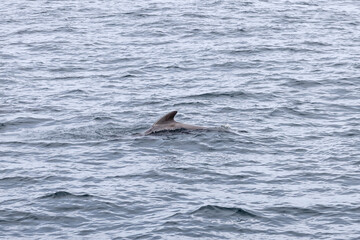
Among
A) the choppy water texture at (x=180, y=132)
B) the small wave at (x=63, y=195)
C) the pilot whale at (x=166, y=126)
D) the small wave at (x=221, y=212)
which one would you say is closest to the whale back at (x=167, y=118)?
the pilot whale at (x=166, y=126)

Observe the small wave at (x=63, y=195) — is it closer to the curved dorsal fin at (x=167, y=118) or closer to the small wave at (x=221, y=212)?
the small wave at (x=221, y=212)

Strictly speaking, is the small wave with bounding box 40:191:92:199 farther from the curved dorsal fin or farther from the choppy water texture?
the curved dorsal fin

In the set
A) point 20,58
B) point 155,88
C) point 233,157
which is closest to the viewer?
point 233,157

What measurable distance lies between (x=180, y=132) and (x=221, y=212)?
6.00 metres

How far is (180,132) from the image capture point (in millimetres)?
24062

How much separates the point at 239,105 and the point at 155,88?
4121 millimetres

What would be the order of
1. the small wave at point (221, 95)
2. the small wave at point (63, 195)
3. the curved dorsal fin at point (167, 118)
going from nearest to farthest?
the small wave at point (63, 195) < the curved dorsal fin at point (167, 118) < the small wave at point (221, 95)

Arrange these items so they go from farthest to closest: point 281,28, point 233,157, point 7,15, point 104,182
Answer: point 7,15
point 281,28
point 233,157
point 104,182

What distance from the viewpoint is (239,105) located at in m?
28.0

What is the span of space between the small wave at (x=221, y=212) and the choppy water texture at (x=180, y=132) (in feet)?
0.12

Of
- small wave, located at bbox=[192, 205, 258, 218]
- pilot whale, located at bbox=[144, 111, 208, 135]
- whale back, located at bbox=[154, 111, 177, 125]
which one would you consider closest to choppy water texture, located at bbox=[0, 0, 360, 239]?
small wave, located at bbox=[192, 205, 258, 218]

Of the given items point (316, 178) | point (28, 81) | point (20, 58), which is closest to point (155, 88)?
point (28, 81)

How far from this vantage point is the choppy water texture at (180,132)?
18219 millimetres

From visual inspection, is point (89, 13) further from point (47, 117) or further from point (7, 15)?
point (47, 117)
